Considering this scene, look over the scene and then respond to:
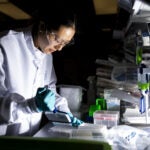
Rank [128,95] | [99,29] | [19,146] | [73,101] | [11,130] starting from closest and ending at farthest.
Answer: [19,146]
[11,130]
[128,95]
[73,101]
[99,29]

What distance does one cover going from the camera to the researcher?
1486 millimetres

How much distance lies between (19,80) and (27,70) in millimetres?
102

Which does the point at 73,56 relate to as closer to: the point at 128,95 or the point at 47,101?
the point at 128,95

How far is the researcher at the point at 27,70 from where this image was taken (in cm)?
149

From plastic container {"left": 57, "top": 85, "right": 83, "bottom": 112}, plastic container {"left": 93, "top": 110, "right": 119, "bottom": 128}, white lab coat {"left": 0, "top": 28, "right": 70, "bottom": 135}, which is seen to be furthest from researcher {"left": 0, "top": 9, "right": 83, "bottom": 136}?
plastic container {"left": 57, "top": 85, "right": 83, "bottom": 112}

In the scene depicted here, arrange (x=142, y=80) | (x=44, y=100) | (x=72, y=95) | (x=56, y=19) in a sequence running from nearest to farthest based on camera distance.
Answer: (x=44, y=100), (x=56, y=19), (x=142, y=80), (x=72, y=95)

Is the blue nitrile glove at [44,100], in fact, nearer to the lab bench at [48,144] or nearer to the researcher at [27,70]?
the researcher at [27,70]

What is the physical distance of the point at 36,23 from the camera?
179cm

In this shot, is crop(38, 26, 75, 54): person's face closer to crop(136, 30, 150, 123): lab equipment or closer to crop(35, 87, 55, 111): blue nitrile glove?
crop(35, 87, 55, 111): blue nitrile glove

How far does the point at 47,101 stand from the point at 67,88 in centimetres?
93

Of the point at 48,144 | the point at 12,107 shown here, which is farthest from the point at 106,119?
the point at 48,144

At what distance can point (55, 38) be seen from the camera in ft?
5.49

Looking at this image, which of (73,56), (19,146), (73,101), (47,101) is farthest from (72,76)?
(19,146)

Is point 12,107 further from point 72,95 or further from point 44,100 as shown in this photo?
point 72,95
